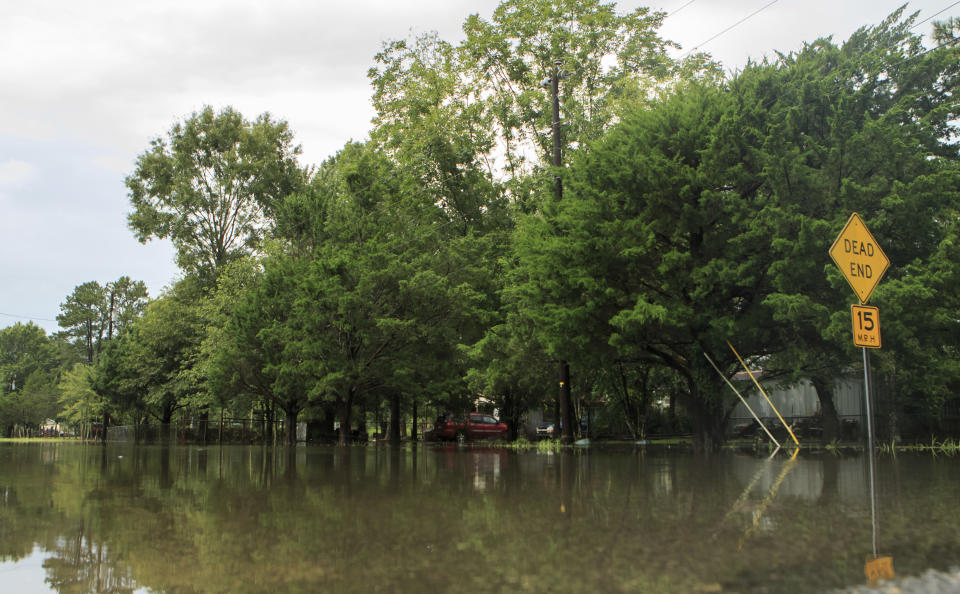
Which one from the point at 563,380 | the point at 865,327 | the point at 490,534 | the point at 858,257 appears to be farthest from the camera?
the point at 563,380

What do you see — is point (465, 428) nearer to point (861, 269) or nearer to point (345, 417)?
point (345, 417)

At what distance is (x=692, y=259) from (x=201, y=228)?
36644 millimetres

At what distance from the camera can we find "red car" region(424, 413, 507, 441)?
43188 millimetres

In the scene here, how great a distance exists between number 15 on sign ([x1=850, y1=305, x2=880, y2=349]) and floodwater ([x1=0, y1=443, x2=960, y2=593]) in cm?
189

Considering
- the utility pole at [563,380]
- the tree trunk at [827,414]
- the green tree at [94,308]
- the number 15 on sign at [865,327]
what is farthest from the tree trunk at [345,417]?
the green tree at [94,308]

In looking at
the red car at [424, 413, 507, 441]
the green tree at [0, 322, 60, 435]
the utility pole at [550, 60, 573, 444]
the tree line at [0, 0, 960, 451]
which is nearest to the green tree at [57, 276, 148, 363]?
the green tree at [0, 322, 60, 435]

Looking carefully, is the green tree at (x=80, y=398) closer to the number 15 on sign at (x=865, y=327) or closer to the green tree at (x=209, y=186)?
the green tree at (x=209, y=186)

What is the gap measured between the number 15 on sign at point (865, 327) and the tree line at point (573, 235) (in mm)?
5258

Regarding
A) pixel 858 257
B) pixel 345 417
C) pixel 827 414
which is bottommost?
pixel 345 417

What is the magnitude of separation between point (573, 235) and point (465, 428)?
2527 centimetres

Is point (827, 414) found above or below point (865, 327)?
below

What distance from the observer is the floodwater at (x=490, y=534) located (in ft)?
14.5

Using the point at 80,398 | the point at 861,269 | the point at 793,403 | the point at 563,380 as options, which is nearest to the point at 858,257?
the point at 861,269

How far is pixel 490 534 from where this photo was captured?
592cm
